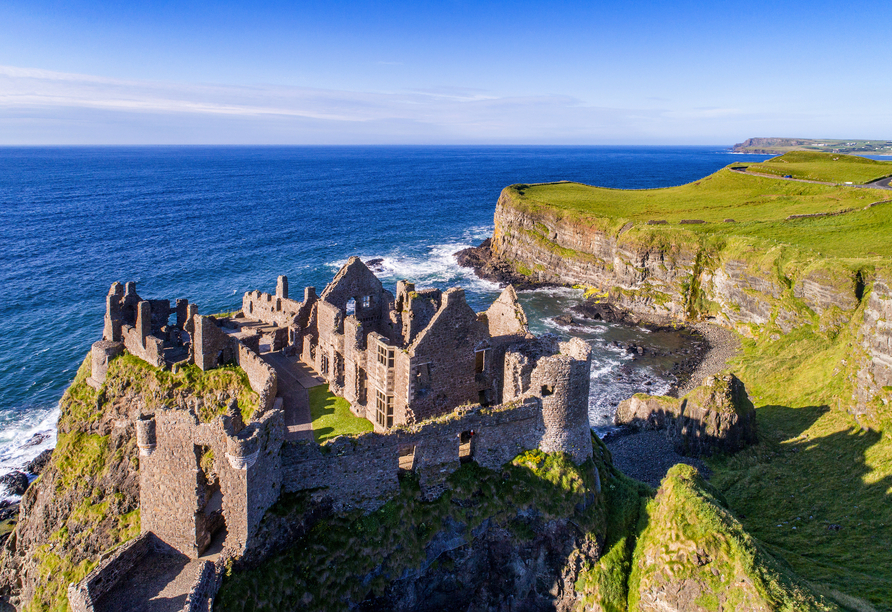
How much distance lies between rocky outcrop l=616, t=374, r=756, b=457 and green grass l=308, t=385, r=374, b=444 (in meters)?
28.3

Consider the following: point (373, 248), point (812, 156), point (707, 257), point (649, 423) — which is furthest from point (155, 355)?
point (812, 156)

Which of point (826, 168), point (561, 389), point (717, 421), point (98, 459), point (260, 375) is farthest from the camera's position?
point (826, 168)

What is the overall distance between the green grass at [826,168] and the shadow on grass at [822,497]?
9761 cm

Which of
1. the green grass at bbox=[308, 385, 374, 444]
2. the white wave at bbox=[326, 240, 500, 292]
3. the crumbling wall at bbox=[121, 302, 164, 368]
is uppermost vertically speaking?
the crumbling wall at bbox=[121, 302, 164, 368]

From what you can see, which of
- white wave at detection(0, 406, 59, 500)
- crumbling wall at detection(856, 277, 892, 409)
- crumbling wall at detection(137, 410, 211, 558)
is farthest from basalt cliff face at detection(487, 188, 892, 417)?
white wave at detection(0, 406, 59, 500)

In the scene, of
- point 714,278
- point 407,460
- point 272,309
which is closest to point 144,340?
point 272,309

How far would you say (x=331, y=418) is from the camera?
1125 inches

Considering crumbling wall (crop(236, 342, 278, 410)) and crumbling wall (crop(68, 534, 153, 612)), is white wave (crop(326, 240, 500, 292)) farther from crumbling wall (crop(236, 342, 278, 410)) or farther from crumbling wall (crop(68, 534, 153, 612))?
crumbling wall (crop(68, 534, 153, 612))

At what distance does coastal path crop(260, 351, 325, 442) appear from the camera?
90.2 ft

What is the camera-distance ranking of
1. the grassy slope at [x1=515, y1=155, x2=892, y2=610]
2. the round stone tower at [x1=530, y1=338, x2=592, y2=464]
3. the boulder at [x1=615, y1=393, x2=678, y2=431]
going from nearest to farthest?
the round stone tower at [x1=530, y1=338, x2=592, y2=464]
the grassy slope at [x1=515, y1=155, x2=892, y2=610]
the boulder at [x1=615, y1=393, x2=678, y2=431]

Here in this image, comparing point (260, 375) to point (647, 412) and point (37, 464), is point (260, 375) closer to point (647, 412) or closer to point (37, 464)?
point (37, 464)

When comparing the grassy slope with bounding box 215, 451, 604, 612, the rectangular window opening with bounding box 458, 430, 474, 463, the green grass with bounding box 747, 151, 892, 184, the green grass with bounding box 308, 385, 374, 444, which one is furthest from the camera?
the green grass with bounding box 747, 151, 892, 184

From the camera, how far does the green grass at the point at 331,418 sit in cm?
2736

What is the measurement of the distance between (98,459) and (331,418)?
14.1 m
